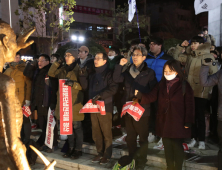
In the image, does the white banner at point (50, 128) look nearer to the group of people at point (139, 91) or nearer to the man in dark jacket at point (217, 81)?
the group of people at point (139, 91)

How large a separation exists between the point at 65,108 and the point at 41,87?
1.16m

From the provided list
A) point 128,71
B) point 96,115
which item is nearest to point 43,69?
point 96,115

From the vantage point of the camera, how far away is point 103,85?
4.50 meters

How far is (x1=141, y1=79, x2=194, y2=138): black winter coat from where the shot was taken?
3.58 m

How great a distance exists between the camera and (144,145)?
406cm

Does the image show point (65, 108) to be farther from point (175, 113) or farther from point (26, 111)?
point (175, 113)

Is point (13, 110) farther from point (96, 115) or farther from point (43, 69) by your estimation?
point (43, 69)

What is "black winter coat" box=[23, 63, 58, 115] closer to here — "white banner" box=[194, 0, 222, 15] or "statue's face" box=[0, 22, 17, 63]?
"statue's face" box=[0, 22, 17, 63]

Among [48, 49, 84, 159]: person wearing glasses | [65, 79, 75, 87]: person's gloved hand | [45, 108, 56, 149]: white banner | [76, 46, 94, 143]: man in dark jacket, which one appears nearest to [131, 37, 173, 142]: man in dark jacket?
[76, 46, 94, 143]: man in dark jacket

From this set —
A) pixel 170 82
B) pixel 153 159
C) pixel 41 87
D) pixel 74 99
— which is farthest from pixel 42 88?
pixel 170 82

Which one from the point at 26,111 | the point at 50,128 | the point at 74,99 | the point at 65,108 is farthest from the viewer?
the point at 26,111

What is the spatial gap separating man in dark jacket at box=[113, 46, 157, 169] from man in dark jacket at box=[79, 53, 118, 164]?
0.31 metres

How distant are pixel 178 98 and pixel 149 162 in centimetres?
153

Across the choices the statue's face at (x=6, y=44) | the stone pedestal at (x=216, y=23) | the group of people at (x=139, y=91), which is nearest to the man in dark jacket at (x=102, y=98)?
the group of people at (x=139, y=91)
